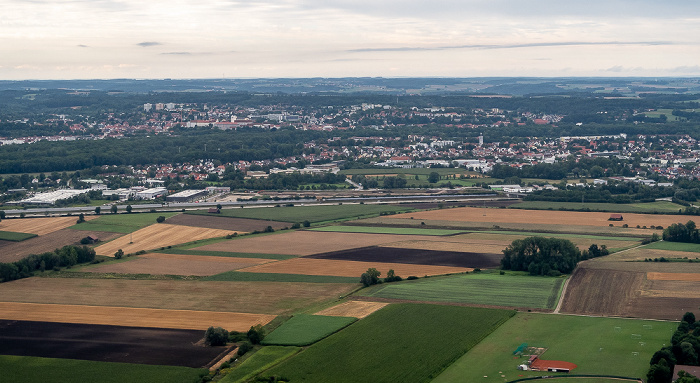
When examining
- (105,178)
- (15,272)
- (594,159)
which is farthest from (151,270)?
(594,159)

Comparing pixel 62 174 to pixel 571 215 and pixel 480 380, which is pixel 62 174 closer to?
pixel 571 215

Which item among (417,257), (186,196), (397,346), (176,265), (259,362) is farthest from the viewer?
(186,196)

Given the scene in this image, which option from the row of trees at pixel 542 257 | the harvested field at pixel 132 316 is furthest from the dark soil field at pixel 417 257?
the harvested field at pixel 132 316

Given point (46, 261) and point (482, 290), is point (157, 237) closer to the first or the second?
point (46, 261)

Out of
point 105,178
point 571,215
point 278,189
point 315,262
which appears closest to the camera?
point 315,262

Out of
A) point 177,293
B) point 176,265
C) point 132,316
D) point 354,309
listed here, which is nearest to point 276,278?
point 177,293

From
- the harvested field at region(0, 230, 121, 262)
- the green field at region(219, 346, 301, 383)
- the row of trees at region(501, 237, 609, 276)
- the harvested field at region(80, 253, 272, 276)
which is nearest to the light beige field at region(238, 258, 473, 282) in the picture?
the harvested field at region(80, 253, 272, 276)

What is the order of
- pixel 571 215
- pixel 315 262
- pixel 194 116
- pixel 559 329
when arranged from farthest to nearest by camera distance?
pixel 194 116 < pixel 571 215 < pixel 315 262 < pixel 559 329
